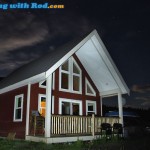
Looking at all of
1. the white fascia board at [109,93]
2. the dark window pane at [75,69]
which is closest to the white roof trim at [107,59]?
the white fascia board at [109,93]

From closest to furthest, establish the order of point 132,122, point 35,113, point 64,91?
point 35,113 → point 64,91 → point 132,122

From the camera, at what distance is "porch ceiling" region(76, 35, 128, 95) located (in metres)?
15.6

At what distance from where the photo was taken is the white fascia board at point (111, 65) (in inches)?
596

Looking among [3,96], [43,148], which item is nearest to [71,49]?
[43,148]

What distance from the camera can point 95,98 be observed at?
19594mm

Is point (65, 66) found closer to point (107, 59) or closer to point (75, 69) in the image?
point (75, 69)

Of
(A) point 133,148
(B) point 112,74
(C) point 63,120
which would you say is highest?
(B) point 112,74

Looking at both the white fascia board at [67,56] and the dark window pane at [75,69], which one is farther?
the dark window pane at [75,69]

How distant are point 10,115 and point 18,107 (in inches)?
54.6

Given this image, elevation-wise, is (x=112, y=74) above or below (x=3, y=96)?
above

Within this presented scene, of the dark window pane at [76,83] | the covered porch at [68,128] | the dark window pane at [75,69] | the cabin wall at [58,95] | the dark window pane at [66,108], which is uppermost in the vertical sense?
the dark window pane at [75,69]

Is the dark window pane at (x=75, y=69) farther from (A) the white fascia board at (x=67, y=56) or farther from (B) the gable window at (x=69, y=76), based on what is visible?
(A) the white fascia board at (x=67, y=56)

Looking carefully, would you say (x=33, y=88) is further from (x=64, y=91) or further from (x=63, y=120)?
(x=63, y=120)

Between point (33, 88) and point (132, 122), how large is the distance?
1282 cm
